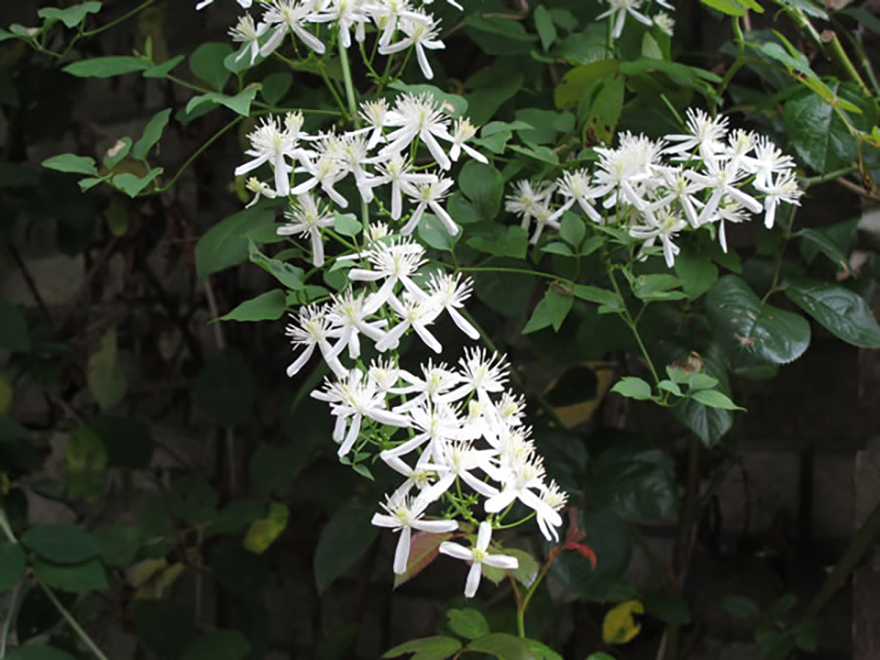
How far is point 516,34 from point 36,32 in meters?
0.41

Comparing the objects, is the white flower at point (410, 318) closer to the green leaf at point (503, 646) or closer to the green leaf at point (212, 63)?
the green leaf at point (503, 646)

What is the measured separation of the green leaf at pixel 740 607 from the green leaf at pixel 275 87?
678mm

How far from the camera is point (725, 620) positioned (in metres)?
1.08

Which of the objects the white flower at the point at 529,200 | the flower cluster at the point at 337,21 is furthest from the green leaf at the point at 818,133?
the flower cluster at the point at 337,21

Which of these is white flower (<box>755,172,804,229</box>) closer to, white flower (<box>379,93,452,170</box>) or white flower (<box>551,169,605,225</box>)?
white flower (<box>551,169,605,225</box>)

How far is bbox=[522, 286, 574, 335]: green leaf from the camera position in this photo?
0.67 m

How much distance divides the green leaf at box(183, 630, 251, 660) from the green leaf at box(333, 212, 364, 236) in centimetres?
66

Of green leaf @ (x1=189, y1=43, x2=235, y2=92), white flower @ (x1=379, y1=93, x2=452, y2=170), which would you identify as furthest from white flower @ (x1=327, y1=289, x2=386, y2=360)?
green leaf @ (x1=189, y1=43, x2=235, y2=92)

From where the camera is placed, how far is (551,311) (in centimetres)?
67

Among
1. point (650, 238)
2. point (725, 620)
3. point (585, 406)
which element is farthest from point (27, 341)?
point (725, 620)

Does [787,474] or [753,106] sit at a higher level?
[753,106]

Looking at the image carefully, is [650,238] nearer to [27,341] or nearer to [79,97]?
[27,341]

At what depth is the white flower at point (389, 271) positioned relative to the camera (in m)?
0.55

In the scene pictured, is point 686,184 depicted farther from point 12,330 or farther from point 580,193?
point 12,330
